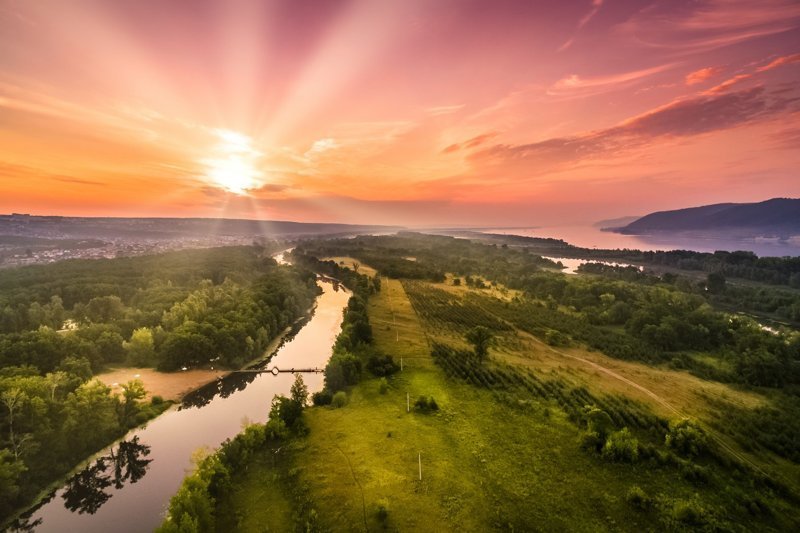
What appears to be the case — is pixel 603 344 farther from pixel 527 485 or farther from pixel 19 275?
pixel 19 275

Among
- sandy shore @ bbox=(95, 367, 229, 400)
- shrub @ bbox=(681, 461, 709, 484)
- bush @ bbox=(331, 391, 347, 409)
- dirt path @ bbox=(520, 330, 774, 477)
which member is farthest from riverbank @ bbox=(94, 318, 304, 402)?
shrub @ bbox=(681, 461, 709, 484)

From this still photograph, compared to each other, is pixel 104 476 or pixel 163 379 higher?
pixel 163 379

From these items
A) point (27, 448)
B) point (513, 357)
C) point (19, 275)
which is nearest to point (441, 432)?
point (513, 357)

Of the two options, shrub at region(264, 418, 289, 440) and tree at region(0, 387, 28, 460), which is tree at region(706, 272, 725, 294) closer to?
shrub at region(264, 418, 289, 440)

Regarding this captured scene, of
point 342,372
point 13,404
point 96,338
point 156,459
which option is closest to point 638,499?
point 342,372

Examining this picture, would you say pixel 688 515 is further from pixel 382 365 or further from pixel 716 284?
pixel 716 284

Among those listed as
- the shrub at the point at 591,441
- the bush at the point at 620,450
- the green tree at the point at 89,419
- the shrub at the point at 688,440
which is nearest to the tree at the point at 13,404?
the green tree at the point at 89,419
